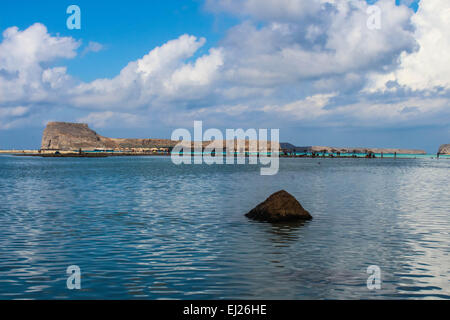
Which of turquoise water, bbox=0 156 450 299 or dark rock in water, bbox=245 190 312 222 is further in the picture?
dark rock in water, bbox=245 190 312 222

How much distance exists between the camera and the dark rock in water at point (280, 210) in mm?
25672

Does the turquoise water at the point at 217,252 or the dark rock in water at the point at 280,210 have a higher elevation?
the dark rock in water at the point at 280,210

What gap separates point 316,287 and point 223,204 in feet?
71.9

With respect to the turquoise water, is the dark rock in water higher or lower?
higher

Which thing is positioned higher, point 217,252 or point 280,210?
point 280,210

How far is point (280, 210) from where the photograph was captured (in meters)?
25.8

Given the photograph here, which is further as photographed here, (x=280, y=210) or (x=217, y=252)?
(x=280, y=210)

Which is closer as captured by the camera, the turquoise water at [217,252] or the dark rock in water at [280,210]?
the turquoise water at [217,252]

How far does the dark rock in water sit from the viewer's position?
2567cm

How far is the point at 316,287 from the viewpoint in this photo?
42.5 ft
